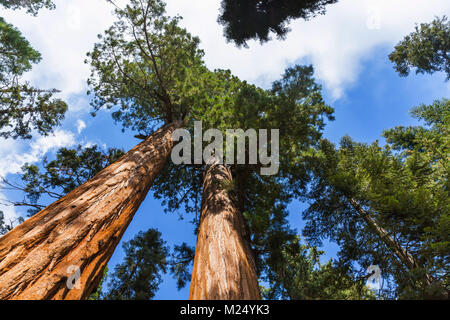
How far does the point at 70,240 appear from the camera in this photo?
2051 millimetres

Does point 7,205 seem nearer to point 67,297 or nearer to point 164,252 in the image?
point 164,252

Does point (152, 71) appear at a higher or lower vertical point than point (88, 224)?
higher

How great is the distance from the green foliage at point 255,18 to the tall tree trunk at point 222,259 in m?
6.54

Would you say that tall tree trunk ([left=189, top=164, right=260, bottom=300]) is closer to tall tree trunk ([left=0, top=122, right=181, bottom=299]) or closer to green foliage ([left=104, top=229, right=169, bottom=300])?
tall tree trunk ([left=0, top=122, right=181, bottom=299])

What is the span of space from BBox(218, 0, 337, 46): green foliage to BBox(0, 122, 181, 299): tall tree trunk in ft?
21.9

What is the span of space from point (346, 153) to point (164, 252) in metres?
6.29

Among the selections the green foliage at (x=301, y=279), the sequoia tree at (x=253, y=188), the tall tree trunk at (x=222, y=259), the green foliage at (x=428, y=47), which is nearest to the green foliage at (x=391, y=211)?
the green foliage at (x=301, y=279)

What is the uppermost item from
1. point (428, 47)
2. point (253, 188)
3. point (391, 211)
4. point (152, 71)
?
point (428, 47)

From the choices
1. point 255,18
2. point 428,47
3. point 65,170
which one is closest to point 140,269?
point 65,170

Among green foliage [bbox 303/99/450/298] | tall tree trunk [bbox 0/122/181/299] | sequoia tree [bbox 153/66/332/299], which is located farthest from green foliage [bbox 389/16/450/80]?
tall tree trunk [bbox 0/122/181/299]

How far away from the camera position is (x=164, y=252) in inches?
210

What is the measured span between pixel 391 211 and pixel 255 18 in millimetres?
7386

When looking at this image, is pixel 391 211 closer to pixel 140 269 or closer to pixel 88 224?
pixel 88 224
